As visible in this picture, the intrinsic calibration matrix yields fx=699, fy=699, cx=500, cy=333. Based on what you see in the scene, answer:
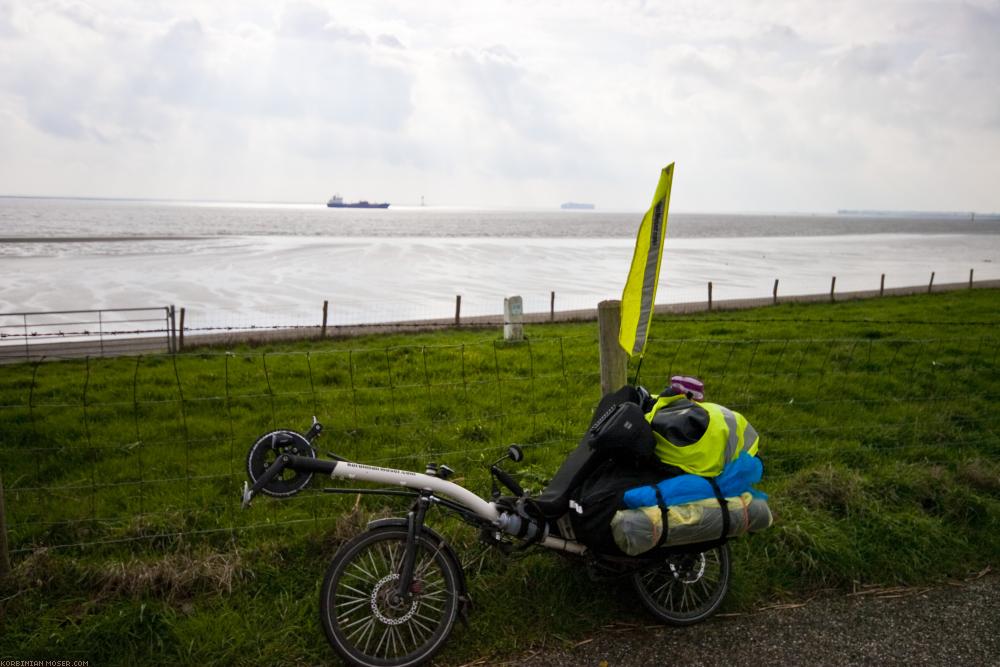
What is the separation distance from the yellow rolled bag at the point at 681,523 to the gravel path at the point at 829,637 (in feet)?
1.87

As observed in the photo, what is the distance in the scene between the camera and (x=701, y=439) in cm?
340

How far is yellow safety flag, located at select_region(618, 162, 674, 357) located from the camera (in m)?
3.79

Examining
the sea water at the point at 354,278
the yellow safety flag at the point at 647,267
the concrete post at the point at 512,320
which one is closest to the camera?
the yellow safety flag at the point at 647,267

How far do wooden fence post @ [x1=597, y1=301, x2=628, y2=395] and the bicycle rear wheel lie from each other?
3.84 ft

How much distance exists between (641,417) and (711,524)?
2.00 feet

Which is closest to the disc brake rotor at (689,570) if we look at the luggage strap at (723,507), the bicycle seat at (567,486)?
the luggage strap at (723,507)

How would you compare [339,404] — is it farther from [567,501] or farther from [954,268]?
[954,268]

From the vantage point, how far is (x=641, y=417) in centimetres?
330

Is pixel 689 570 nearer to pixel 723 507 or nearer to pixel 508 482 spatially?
pixel 723 507

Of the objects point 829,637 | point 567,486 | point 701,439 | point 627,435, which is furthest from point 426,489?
point 829,637

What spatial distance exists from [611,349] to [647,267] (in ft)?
2.54

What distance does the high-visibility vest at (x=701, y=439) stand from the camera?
133 inches

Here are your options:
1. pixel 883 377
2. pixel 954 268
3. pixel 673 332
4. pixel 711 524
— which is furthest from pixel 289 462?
pixel 954 268

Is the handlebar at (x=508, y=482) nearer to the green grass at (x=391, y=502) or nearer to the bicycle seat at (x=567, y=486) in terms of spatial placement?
the bicycle seat at (x=567, y=486)
